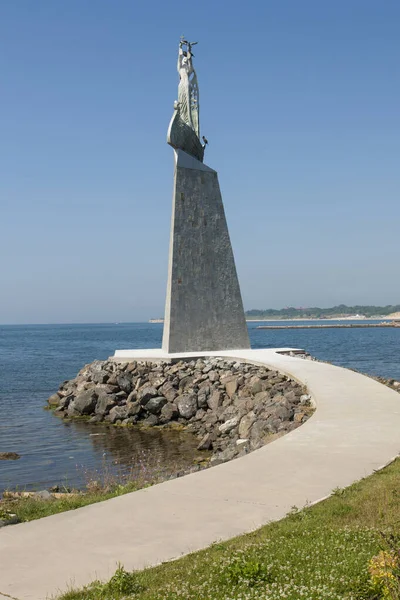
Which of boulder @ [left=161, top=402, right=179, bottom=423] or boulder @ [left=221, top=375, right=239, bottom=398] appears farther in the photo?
boulder @ [left=221, top=375, right=239, bottom=398]

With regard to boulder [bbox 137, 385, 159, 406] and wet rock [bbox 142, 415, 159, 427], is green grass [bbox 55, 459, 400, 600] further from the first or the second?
boulder [bbox 137, 385, 159, 406]

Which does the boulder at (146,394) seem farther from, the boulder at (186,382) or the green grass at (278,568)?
the green grass at (278,568)

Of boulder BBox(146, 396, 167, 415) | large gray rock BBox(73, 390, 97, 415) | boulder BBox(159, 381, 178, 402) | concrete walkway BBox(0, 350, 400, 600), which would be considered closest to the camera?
concrete walkway BBox(0, 350, 400, 600)

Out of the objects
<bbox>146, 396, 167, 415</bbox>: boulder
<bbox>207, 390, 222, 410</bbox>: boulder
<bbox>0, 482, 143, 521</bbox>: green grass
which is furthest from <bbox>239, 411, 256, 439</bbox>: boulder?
<bbox>0, 482, 143, 521</bbox>: green grass

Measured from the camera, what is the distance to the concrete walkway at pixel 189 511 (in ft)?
15.8

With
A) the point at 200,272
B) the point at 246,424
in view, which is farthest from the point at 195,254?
the point at 246,424

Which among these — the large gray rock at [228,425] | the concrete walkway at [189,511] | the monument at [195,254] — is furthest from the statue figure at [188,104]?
the concrete walkway at [189,511]

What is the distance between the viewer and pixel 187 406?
18734 mm

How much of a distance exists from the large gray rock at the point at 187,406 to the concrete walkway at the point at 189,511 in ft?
28.7

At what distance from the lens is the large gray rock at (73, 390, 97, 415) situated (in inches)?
816

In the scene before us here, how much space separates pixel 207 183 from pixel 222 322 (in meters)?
5.38

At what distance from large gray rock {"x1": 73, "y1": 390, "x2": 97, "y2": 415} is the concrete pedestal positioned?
11.9 ft

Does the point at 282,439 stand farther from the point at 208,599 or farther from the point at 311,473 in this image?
the point at 208,599

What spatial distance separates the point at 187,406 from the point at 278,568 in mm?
14378
